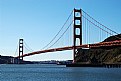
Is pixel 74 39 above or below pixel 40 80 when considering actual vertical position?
above

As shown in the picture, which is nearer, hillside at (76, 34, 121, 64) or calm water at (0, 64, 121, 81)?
calm water at (0, 64, 121, 81)

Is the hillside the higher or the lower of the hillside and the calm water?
the higher

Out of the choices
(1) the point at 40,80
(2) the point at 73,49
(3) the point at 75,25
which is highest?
(3) the point at 75,25

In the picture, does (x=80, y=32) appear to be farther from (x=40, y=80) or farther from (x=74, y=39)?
(x=40, y=80)

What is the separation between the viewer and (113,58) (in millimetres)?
119875

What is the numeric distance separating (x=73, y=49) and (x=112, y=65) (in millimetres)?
27592

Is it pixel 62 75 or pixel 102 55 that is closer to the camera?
pixel 62 75

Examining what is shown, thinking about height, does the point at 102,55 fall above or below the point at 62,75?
above

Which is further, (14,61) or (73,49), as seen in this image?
(14,61)

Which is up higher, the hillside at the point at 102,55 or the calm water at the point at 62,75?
the hillside at the point at 102,55

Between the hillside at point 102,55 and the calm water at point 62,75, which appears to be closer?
the calm water at point 62,75

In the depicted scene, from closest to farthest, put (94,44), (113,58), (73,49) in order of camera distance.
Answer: (94,44), (73,49), (113,58)

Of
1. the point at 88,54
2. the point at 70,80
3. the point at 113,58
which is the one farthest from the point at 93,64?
the point at 70,80

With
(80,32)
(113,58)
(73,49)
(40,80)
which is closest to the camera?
(40,80)
